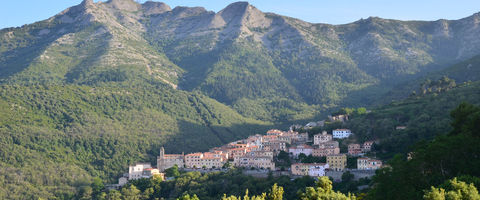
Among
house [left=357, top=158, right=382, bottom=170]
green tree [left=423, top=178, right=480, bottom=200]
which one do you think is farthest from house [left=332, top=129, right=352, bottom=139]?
green tree [left=423, top=178, right=480, bottom=200]

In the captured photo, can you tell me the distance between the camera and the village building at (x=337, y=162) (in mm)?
79350

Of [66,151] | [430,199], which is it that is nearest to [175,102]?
[66,151]

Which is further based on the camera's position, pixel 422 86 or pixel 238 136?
pixel 238 136

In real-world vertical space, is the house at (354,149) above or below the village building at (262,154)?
above

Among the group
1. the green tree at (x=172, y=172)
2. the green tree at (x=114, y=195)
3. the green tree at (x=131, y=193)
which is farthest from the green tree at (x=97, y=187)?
the green tree at (x=172, y=172)

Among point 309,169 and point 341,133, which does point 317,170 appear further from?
point 341,133

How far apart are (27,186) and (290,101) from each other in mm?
107178

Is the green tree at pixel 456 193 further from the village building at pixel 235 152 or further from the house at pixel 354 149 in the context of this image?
the village building at pixel 235 152

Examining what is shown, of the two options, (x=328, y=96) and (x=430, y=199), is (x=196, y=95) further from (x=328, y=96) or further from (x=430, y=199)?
(x=430, y=199)

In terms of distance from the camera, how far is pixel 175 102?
174500 mm

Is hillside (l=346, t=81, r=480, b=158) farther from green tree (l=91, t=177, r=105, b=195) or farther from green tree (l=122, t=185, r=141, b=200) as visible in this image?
green tree (l=91, t=177, r=105, b=195)

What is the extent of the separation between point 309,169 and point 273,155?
14.2m

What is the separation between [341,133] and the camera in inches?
3752

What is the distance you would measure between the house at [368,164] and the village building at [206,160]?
27086 millimetres
